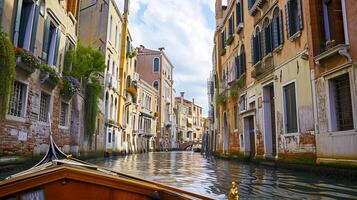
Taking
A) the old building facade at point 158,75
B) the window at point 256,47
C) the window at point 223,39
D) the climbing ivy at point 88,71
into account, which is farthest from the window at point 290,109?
the old building facade at point 158,75

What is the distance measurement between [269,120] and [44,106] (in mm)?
7418

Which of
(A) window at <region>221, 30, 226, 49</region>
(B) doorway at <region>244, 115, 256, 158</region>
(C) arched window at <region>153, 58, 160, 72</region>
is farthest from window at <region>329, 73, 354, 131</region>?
(C) arched window at <region>153, 58, 160, 72</region>

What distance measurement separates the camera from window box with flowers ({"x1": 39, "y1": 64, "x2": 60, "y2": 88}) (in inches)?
360

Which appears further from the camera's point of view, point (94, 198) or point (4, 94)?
point (4, 94)

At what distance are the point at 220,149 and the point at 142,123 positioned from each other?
16008 mm

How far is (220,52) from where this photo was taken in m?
19.4

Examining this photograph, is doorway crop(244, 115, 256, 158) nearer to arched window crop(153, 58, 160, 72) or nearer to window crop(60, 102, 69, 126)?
window crop(60, 102, 69, 126)

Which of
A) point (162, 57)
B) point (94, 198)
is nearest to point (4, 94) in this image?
point (94, 198)

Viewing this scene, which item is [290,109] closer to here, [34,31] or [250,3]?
[250,3]

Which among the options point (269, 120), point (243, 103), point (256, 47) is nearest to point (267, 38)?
point (256, 47)

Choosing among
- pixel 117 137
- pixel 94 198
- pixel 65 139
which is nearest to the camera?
pixel 94 198

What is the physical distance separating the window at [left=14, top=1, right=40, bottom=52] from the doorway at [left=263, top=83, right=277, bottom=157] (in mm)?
7487

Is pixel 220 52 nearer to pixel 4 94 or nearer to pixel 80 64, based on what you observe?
pixel 80 64

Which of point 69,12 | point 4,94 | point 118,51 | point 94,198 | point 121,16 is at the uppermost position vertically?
point 121,16
